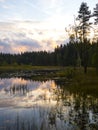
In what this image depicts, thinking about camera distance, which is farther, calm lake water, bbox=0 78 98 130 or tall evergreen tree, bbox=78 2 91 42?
tall evergreen tree, bbox=78 2 91 42

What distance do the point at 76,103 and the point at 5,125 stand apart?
9.08 metres

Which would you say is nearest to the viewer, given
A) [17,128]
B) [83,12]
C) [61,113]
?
[17,128]

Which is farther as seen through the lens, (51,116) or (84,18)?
(84,18)

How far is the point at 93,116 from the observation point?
55.8ft

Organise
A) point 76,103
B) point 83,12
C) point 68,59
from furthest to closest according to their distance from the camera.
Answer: point 68,59
point 83,12
point 76,103

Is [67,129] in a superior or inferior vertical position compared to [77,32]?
inferior

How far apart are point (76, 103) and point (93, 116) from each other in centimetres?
528

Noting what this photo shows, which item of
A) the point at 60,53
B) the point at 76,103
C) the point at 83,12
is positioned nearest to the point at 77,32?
the point at 83,12

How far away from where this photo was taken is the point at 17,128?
13.6 m

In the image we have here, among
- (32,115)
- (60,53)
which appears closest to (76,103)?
(32,115)

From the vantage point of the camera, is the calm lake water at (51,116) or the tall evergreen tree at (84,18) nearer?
the calm lake water at (51,116)

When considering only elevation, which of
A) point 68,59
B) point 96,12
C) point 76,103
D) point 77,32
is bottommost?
point 68,59

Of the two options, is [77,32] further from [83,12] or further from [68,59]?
[68,59]

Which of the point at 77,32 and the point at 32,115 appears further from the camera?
the point at 77,32
